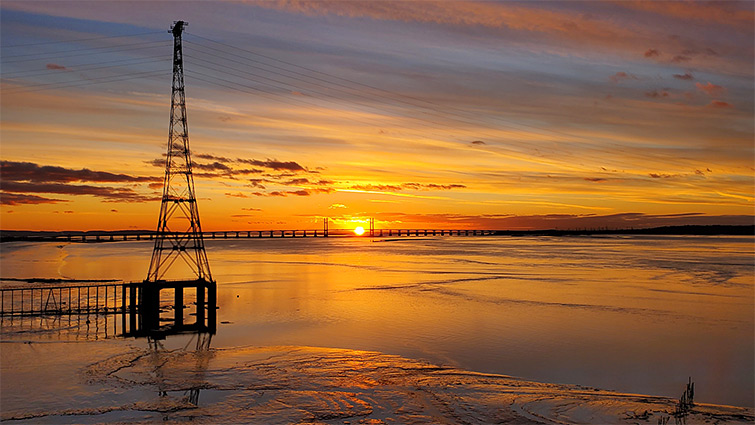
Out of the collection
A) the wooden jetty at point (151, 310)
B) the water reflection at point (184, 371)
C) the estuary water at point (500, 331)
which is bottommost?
the estuary water at point (500, 331)

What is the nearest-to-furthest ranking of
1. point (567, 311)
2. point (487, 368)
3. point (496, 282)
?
point (487, 368) < point (567, 311) < point (496, 282)

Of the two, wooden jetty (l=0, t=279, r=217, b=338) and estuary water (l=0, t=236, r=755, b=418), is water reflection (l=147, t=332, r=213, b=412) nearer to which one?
wooden jetty (l=0, t=279, r=217, b=338)

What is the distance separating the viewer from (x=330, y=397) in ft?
59.6

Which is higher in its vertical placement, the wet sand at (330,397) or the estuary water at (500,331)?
the wet sand at (330,397)

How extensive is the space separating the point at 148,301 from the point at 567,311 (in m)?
25.0

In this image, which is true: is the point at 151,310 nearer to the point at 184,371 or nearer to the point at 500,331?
the point at 184,371

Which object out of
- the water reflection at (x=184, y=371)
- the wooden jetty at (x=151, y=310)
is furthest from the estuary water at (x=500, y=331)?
the wooden jetty at (x=151, y=310)

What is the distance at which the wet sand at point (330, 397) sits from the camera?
53.7ft

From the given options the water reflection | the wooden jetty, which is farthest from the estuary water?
the wooden jetty

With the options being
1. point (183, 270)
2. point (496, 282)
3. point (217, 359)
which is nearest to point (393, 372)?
point (217, 359)

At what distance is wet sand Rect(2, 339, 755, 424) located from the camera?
16.4 m

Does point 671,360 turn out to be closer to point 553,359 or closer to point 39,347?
point 553,359

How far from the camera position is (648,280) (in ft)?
194

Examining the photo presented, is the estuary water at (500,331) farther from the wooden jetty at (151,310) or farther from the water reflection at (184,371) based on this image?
the wooden jetty at (151,310)
